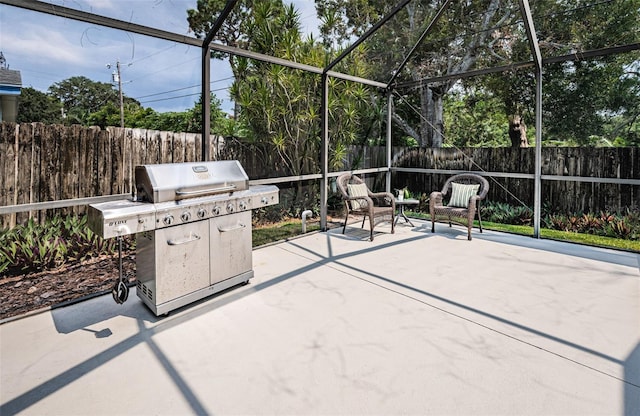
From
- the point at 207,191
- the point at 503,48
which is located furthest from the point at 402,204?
the point at 503,48

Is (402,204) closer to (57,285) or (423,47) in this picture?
(57,285)

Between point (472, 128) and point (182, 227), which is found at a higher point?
point (472, 128)

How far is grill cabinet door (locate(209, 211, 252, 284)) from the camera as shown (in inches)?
129

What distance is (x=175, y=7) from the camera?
12.9 ft

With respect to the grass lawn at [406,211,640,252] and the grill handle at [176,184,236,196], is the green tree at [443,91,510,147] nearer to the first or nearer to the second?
the grass lawn at [406,211,640,252]

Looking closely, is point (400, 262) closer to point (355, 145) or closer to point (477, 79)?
point (355, 145)

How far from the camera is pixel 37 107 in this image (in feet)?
11.3

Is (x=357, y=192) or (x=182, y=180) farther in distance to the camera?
(x=357, y=192)

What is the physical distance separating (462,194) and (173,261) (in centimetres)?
467

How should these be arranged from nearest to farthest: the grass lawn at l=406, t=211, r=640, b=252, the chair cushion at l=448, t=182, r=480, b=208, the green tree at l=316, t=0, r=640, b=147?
the grass lawn at l=406, t=211, r=640, b=252, the chair cushion at l=448, t=182, r=480, b=208, the green tree at l=316, t=0, r=640, b=147

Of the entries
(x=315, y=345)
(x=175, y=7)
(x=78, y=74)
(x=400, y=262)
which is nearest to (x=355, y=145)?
(x=400, y=262)

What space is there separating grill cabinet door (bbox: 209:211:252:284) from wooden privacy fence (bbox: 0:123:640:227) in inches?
62.1

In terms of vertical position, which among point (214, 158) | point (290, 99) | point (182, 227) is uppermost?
point (290, 99)

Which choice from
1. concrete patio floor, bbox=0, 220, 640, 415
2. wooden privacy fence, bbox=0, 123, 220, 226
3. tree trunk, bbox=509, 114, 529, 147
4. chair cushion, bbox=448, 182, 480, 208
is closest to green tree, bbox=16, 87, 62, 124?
wooden privacy fence, bbox=0, 123, 220, 226
